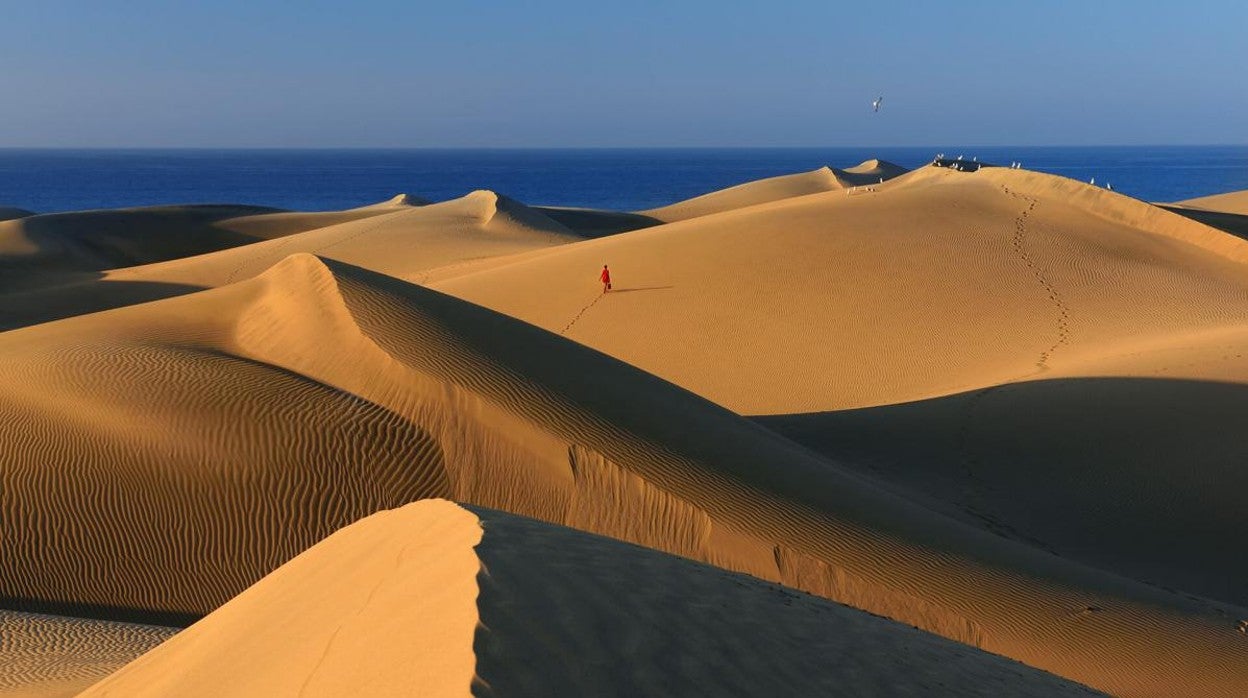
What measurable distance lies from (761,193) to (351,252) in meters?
32.0

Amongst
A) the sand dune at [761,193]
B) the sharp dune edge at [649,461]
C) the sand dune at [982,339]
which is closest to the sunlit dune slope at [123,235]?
the sand dune at [982,339]

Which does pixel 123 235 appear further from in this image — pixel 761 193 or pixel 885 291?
pixel 761 193

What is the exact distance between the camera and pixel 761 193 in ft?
207

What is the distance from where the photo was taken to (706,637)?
15.3 feet

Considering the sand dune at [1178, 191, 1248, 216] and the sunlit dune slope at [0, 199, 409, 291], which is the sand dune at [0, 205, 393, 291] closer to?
the sunlit dune slope at [0, 199, 409, 291]

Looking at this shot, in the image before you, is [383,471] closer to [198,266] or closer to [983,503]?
[983,503]

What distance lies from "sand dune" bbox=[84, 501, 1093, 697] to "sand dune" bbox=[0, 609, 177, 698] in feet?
3.71

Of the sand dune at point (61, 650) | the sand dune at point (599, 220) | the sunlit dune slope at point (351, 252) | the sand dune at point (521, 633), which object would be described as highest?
the sand dune at point (521, 633)

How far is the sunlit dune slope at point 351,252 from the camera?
2617 centimetres

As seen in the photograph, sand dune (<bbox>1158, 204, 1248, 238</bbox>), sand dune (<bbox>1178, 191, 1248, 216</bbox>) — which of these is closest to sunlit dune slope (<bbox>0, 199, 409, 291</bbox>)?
sand dune (<bbox>1158, 204, 1248, 238</bbox>)

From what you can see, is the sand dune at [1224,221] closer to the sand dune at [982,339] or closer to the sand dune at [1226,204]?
the sand dune at [982,339]

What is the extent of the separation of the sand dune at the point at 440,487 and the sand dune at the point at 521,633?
282 centimetres

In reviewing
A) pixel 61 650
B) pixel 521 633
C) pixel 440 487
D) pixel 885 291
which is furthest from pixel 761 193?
pixel 521 633

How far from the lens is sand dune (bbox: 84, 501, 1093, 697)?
3.92m
